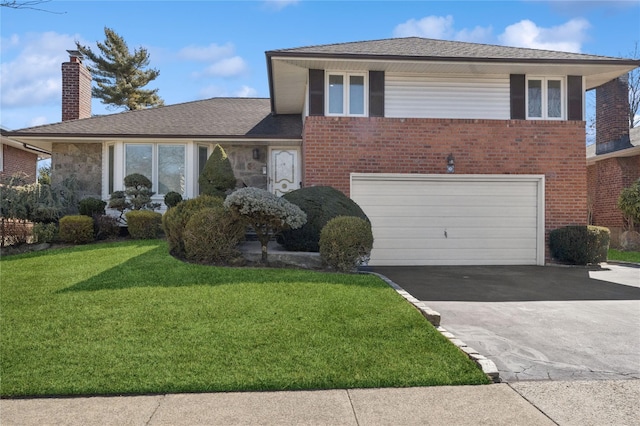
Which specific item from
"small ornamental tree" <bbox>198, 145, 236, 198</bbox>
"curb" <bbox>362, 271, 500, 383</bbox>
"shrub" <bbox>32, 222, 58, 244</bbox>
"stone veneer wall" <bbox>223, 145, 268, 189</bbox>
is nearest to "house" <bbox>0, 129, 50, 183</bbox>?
"shrub" <bbox>32, 222, 58, 244</bbox>

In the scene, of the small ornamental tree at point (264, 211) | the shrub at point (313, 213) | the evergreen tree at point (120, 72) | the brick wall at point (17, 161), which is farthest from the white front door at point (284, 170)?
the evergreen tree at point (120, 72)

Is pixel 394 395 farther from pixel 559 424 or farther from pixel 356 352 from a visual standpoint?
pixel 559 424

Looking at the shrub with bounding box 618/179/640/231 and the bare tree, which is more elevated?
the bare tree

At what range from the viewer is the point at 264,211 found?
23.9ft

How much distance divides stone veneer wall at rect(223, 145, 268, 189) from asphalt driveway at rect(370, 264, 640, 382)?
17.3 feet

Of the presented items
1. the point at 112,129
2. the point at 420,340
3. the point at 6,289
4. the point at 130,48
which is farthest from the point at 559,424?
the point at 130,48

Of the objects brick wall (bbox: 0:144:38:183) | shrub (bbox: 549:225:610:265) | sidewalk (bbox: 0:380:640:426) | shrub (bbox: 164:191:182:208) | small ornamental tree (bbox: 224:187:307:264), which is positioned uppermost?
brick wall (bbox: 0:144:38:183)

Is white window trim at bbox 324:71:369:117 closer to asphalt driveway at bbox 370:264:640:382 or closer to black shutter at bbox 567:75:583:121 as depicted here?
asphalt driveway at bbox 370:264:640:382

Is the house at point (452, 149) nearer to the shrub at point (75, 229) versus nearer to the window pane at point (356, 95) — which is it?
the window pane at point (356, 95)

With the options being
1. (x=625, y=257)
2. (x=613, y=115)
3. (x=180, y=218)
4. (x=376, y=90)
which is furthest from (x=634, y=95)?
(x=180, y=218)

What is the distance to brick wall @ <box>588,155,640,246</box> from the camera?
15711 millimetres

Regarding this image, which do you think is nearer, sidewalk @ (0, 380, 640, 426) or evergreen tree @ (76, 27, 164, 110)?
sidewalk @ (0, 380, 640, 426)

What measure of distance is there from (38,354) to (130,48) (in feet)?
99.4

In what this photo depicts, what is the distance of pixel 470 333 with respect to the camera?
481 centimetres
